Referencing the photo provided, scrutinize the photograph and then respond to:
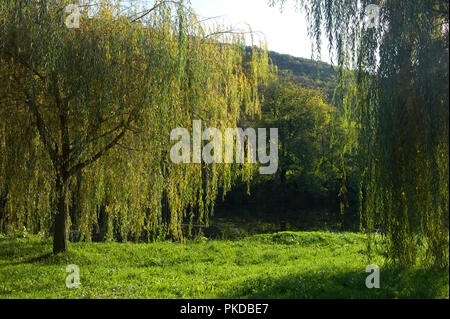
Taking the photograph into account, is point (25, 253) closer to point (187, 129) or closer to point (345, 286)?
point (187, 129)

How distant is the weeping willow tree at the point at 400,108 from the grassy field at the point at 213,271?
0.69m

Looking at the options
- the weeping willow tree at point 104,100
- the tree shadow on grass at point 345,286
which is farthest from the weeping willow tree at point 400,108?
the weeping willow tree at point 104,100

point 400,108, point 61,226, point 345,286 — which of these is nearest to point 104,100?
point 61,226

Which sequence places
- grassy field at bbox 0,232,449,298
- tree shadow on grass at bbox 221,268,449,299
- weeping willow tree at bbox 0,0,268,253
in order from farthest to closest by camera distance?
weeping willow tree at bbox 0,0,268,253, grassy field at bbox 0,232,449,298, tree shadow on grass at bbox 221,268,449,299

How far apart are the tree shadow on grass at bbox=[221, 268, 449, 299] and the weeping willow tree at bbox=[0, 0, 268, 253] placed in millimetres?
2182

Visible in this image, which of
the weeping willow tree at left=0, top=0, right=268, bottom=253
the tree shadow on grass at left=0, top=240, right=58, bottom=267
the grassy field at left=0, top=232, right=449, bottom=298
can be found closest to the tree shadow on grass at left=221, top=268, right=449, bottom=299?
the grassy field at left=0, top=232, right=449, bottom=298

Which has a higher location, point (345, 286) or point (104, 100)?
point (104, 100)

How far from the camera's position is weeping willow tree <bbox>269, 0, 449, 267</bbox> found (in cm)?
454

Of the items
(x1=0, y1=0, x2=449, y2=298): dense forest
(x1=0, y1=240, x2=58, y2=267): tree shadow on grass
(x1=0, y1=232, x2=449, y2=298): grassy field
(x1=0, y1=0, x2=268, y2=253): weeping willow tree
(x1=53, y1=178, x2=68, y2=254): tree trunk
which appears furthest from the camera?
(x1=53, y1=178, x2=68, y2=254): tree trunk

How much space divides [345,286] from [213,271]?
309 cm

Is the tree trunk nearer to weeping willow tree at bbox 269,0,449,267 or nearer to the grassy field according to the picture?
the grassy field

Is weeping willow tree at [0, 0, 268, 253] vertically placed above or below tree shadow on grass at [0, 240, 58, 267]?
above

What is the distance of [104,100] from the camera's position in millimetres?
6086
